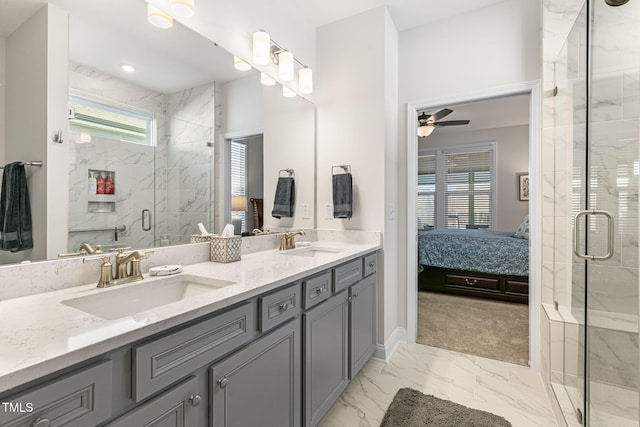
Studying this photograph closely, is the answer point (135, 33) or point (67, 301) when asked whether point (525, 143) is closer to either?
point (135, 33)

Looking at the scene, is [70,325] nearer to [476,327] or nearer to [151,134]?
[151,134]

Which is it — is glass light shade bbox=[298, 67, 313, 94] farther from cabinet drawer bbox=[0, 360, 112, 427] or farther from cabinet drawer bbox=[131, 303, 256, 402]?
cabinet drawer bbox=[0, 360, 112, 427]

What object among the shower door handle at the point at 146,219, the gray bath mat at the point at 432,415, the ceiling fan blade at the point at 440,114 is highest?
the ceiling fan blade at the point at 440,114

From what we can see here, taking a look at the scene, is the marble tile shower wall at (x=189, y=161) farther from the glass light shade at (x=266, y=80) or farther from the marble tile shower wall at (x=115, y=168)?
the glass light shade at (x=266, y=80)

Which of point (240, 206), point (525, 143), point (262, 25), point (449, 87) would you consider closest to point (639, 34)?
point (449, 87)

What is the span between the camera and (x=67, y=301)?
97 cm

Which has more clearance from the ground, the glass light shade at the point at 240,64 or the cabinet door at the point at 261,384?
the glass light shade at the point at 240,64

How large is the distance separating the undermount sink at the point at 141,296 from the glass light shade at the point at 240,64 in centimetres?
131

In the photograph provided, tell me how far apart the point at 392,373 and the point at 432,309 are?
1.50 meters

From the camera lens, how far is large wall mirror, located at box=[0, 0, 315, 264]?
46.9 inches

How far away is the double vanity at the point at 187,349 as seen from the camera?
2.04 ft

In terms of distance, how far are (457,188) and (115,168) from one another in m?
6.05

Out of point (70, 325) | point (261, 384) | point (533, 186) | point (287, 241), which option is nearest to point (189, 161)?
point (287, 241)

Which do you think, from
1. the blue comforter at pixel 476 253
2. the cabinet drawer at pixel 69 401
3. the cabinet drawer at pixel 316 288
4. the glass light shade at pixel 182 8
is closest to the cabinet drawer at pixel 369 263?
the cabinet drawer at pixel 316 288
